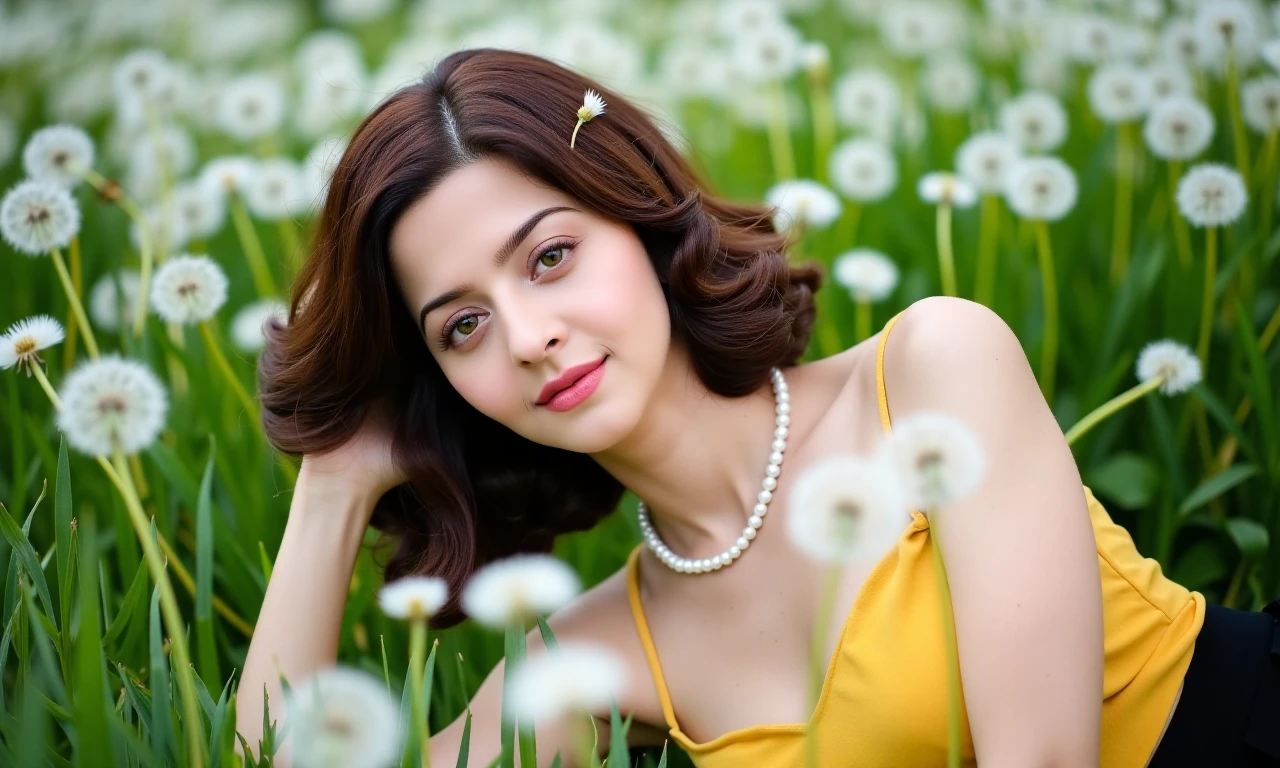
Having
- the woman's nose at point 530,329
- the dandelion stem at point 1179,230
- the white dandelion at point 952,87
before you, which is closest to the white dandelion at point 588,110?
the woman's nose at point 530,329

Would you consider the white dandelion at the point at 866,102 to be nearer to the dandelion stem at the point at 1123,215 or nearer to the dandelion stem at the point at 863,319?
the dandelion stem at the point at 1123,215

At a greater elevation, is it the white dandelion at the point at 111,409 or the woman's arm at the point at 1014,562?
the white dandelion at the point at 111,409

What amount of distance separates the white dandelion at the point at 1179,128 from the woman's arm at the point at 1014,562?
3.47ft

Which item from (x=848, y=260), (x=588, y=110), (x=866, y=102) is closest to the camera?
(x=588, y=110)

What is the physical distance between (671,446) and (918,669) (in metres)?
0.43

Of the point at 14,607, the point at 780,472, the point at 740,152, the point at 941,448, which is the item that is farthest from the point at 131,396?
the point at 740,152

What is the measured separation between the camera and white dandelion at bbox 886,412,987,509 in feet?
2.73

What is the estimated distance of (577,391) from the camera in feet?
4.26

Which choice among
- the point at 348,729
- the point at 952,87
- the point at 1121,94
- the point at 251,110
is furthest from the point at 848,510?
the point at 952,87

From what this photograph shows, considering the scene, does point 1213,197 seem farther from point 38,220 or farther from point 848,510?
point 38,220

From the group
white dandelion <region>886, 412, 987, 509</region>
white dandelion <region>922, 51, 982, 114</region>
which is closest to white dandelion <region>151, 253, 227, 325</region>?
white dandelion <region>886, 412, 987, 509</region>

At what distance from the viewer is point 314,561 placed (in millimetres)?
1529

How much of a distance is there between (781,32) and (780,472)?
5.20ft

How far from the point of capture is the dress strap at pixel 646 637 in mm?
1510
